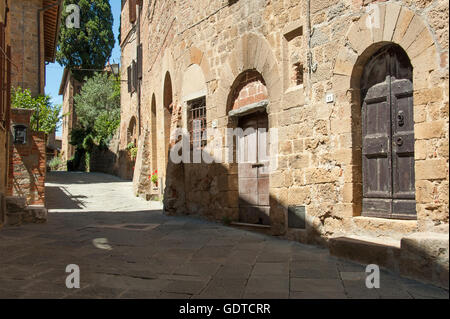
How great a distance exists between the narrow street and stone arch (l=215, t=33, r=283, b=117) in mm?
2064

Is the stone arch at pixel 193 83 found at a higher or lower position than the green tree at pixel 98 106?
lower

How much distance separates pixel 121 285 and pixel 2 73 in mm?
4818

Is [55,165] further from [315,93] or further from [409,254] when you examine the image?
[409,254]

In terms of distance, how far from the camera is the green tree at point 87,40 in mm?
24812

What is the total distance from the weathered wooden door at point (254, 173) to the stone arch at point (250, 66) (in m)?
0.55

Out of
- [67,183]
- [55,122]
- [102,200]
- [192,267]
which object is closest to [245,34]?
[192,267]

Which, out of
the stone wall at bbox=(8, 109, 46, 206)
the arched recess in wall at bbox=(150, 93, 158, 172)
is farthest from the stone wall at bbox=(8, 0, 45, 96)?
the stone wall at bbox=(8, 109, 46, 206)

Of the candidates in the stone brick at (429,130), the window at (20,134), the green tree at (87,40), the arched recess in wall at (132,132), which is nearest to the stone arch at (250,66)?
the stone brick at (429,130)

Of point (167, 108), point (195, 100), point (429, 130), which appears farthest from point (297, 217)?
point (167, 108)

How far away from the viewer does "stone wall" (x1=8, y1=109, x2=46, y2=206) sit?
7812mm

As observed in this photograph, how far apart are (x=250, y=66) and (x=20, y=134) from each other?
4.65 m

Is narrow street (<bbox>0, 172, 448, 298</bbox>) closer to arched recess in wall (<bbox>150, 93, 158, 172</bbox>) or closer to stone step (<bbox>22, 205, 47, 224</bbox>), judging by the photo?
stone step (<bbox>22, 205, 47, 224</bbox>)

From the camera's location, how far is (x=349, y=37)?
462 cm

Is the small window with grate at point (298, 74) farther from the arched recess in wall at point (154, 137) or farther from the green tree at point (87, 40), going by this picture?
the green tree at point (87, 40)
